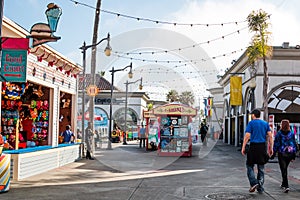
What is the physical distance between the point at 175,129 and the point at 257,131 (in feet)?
41.6

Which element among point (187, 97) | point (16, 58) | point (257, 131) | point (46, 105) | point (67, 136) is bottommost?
point (67, 136)

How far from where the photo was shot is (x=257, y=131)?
30.5 feet

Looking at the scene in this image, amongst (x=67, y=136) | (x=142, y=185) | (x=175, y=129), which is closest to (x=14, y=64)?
(x=142, y=185)

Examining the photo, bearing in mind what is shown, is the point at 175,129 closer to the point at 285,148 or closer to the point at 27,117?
the point at 27,117

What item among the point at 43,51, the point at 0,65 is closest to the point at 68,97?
the point at 43,51

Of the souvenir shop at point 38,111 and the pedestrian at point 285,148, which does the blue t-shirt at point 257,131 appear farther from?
Answer: the souvenir shop at point 38,111

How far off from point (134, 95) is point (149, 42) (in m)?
31.1

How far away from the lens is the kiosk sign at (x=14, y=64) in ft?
35.1

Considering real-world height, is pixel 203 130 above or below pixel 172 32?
below

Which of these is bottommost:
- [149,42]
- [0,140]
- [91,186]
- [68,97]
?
[91,186]

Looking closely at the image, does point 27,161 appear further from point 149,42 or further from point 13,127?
point 149,42

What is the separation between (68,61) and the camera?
698 inches

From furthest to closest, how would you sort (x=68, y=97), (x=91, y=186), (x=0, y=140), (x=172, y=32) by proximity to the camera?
1. (x=172, y=32)
2. (x=68, y=97)
3. (x=91, y=186)
4. (x=0, y=140)

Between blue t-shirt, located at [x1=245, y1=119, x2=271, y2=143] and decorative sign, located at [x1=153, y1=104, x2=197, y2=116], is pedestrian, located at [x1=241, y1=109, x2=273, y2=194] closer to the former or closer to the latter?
blue t-shirt, located at [x1=245, y1=119, x2=271, y2=143]
